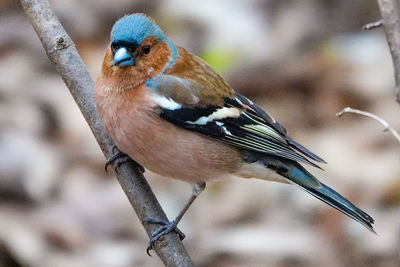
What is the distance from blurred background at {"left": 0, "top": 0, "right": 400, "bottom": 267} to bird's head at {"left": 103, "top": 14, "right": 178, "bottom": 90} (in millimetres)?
1752

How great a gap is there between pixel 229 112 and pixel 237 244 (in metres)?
1.63

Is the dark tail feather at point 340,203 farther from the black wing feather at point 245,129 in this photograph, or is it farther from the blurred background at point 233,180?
the blurred background at point 233,180

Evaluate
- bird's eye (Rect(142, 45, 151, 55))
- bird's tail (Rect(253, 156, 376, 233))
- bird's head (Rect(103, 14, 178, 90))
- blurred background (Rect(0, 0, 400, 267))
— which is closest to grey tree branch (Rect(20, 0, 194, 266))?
bird's head (Rect(103, 14, 178, 90))

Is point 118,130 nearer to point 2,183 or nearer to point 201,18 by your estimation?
point 2,183

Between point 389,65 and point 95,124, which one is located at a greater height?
point 389,65

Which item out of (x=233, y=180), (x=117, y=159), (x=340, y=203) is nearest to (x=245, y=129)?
(x=340, y=203)

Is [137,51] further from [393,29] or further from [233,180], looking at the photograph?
[233,180]

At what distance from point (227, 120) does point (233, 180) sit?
2.26 meters

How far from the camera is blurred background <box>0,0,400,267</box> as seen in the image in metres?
5.66

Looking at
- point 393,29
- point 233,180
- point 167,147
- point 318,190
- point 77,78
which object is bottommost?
point 393,29

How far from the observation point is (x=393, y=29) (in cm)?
310

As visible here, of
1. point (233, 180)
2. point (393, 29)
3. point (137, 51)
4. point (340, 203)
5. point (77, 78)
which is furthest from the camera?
point (233, 180)

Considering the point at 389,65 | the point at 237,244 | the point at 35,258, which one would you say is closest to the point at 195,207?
the point at 237,244

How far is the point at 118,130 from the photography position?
4059 millimetres
